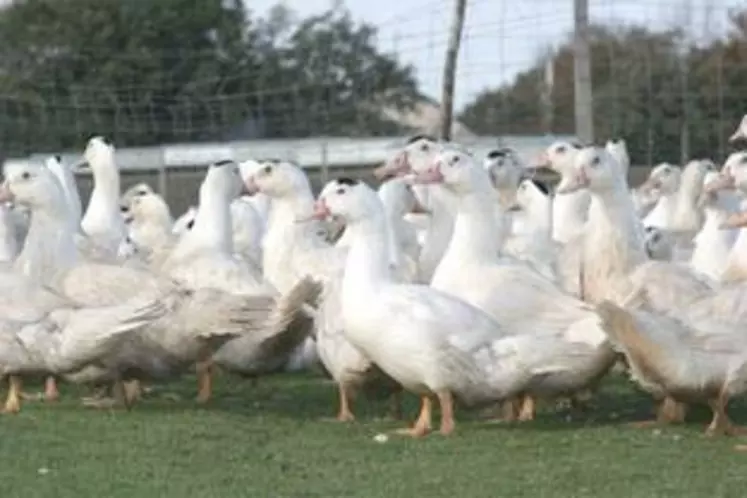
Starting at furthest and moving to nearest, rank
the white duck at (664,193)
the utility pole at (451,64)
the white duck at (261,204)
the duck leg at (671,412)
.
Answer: the utility pole at (451,64), the white duck at (664,193), the white duck at (261,204), the duck leg at (671,412)

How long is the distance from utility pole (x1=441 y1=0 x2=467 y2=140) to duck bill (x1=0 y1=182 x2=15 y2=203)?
Answer: 21.5ft

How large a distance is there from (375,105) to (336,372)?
1960 centimetres

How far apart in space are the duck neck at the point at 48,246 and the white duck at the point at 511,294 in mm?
2226

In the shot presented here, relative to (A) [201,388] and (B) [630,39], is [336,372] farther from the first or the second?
(B) [630,39]

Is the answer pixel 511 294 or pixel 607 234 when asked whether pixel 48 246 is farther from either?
pixel 607 234

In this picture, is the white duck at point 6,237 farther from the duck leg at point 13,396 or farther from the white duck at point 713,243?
the white duck at point 713,243

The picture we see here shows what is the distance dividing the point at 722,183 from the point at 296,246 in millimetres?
2394

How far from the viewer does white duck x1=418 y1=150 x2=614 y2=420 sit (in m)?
9.16

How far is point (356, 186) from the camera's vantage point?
948cm

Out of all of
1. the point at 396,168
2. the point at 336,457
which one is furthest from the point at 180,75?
the point at 336,457

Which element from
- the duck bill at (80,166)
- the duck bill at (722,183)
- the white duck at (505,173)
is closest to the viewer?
the duck bill at (722,183)

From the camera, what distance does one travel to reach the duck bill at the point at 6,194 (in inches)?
448

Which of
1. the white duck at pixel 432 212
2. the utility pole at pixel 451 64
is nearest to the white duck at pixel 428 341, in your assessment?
the white duck at pixel 432 212

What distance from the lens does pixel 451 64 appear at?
57.6ft
